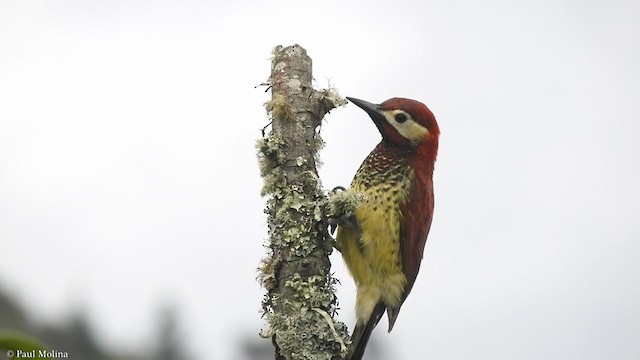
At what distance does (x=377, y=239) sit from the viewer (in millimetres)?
5086

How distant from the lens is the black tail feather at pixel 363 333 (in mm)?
4660

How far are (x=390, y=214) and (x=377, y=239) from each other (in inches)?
7.0

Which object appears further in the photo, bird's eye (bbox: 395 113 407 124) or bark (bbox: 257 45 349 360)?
bird's eye (bbox: 395 113 407 124)

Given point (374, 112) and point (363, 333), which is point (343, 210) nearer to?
point (363, 333)

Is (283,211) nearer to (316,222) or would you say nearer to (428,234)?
(316,222)

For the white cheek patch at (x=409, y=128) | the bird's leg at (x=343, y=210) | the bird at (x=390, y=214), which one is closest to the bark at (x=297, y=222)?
the bird's leg at (x=343, y=210)

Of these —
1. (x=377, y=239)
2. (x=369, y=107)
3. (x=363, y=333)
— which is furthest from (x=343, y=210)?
(x=369, y=107)

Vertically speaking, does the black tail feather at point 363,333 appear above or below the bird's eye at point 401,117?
below

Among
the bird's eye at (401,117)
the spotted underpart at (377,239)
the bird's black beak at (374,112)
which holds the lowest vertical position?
the spotted underpart at (377,239)

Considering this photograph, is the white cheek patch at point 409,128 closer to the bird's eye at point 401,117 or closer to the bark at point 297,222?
the bird's eye at point 401,117

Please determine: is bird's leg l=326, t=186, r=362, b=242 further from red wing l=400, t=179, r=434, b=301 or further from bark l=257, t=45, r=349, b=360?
red wing l=400, t=179, r=434, b=301

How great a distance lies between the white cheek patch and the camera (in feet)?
17.5

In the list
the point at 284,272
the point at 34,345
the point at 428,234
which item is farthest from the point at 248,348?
the point at 34,345

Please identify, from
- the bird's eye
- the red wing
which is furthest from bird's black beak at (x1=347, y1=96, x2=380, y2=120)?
the red wing
